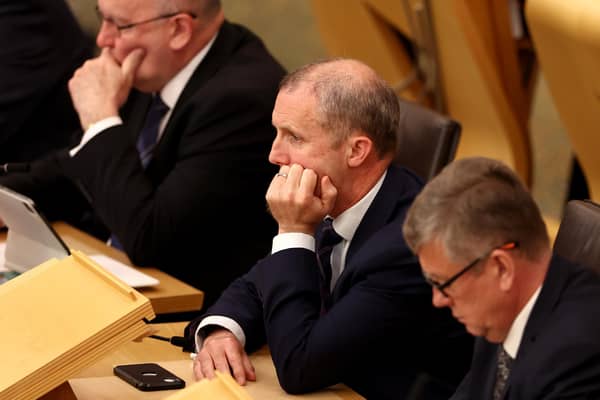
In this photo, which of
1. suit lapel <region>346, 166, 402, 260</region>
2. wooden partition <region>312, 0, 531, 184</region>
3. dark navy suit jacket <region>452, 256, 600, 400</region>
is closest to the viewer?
dark navy suit jacket <region>452, 256, 600, 400</region>

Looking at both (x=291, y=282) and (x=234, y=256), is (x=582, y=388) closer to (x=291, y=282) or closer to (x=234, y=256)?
(x=291, y=282)

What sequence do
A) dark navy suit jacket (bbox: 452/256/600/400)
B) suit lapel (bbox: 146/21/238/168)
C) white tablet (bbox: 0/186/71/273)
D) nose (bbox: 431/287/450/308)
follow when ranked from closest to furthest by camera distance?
dark navy suit jacket (bbox: 452/256/600/400) < nose (bbox: 431/287/450/308) < white tablet (bbox: 0/186/71/273) < suit lapel (bbox: 146/21/238/168)

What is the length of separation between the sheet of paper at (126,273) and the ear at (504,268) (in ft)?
4.27

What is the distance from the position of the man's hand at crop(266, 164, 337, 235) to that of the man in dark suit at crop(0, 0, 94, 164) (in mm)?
1963

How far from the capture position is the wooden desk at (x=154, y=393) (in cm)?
219

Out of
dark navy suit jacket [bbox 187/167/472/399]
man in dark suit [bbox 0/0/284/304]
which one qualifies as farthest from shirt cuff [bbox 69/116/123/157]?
dark navy suit jacket [bbox 187/167/472/399]

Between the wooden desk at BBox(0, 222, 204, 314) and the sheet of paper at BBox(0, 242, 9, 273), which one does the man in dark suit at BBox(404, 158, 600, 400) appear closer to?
the wooden desk at BBox(0, 222, 204, 314)

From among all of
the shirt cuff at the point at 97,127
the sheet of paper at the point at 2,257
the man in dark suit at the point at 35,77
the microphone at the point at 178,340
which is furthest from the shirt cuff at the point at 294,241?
the man in dark suit at the point at 35,77

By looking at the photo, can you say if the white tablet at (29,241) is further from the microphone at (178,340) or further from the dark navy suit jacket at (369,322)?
the dark navy suit jacket at (369,322)

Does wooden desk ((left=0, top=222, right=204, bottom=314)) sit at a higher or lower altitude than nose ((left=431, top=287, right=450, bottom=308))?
lower

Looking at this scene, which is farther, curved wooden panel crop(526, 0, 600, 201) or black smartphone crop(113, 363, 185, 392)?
curved wooden panel crop(526, 0, 600, 201)

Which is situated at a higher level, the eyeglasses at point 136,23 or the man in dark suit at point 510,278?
the man in dark suit at point 510,278

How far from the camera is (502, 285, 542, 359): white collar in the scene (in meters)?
1.81

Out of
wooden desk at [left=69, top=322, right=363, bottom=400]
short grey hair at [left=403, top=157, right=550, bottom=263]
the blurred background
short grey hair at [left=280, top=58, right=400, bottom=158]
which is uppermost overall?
short grey hair at [left=403, top=157, right=550, bottom=263]
